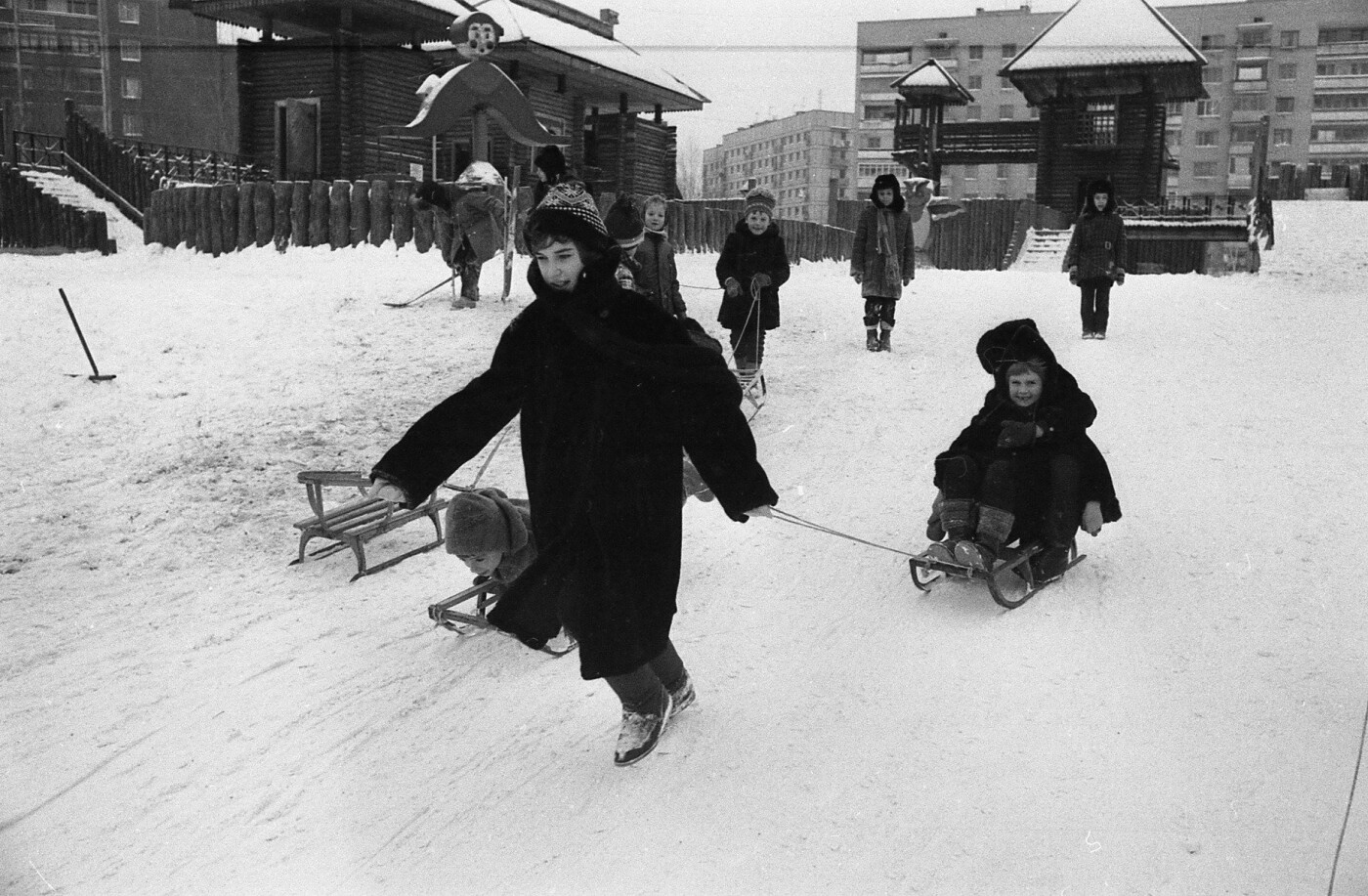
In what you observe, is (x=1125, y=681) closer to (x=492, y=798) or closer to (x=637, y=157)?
(x=492, y=798)

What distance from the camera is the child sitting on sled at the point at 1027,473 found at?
181 inches

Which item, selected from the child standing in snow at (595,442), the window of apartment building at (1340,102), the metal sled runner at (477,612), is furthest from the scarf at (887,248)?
the window of apartment building at (1340,102)

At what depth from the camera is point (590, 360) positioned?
3.28m

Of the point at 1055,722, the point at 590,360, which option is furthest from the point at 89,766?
the point at 1055,722

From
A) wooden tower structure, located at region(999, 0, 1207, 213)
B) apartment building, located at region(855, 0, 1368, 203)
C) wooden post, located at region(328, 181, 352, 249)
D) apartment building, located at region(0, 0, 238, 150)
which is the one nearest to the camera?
wooden post, located at region(328, 181, 352, 249)

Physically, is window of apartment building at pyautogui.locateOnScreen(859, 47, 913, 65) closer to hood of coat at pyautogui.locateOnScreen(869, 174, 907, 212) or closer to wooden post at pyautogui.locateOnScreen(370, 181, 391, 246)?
wooden post at pyautogui.locateOnScreen(370, 181, 391, 246)

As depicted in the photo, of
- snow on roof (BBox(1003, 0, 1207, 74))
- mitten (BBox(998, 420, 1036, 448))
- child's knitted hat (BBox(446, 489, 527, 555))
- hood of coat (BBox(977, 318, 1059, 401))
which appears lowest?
child's knitted hat (BBox(446, 489, 527, 555))

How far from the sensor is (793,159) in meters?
95.8

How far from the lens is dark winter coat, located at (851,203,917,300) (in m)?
10.2

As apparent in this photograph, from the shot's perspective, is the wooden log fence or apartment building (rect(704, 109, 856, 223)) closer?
the wooden log fence

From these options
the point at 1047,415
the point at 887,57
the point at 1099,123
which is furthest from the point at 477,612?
the point at 887,57

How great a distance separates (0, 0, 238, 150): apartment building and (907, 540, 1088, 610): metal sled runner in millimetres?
50729

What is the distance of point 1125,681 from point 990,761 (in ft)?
2.65

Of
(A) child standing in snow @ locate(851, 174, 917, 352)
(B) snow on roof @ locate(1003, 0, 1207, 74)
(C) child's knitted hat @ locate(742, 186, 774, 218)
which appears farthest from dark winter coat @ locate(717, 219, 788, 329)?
(B) snow on roof @ locate(1003, 0, 1207, 74)
